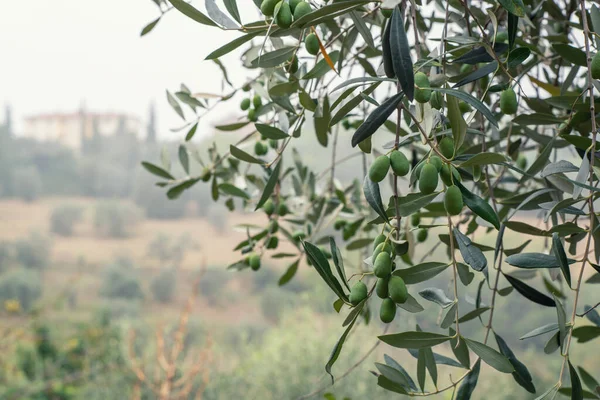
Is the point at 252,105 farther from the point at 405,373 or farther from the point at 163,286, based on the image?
the point at 163,286

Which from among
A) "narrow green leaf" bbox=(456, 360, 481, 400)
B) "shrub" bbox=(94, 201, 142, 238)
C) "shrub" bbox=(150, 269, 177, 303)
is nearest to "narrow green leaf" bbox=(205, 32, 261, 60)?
"narrow green leaf" bbox=(456, 360, 481, 400)

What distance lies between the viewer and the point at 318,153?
3096 millimetres

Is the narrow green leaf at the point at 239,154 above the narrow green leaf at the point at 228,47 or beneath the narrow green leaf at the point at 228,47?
beneath

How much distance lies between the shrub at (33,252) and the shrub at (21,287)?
15cm

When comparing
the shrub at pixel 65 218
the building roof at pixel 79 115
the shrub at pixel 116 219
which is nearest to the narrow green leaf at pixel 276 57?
the shrub at pixel 116 219

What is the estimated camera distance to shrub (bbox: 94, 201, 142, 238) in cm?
468

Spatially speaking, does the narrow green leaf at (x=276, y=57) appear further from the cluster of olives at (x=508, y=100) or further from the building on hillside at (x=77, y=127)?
the building on hillside at (x=77, y=127)

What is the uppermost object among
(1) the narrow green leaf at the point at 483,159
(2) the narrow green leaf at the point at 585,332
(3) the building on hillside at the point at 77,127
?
(3) the building on hillside at the point at 77,127

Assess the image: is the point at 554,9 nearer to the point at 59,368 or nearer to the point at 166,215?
the point at 59,368

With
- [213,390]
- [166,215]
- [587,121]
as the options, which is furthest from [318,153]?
[587,121]

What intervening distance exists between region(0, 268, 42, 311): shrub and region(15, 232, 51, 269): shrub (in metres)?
0.15

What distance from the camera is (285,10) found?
0.27 meters

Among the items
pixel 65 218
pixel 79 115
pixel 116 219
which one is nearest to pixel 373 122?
pixel 116 219

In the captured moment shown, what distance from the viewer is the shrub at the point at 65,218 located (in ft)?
15.2
